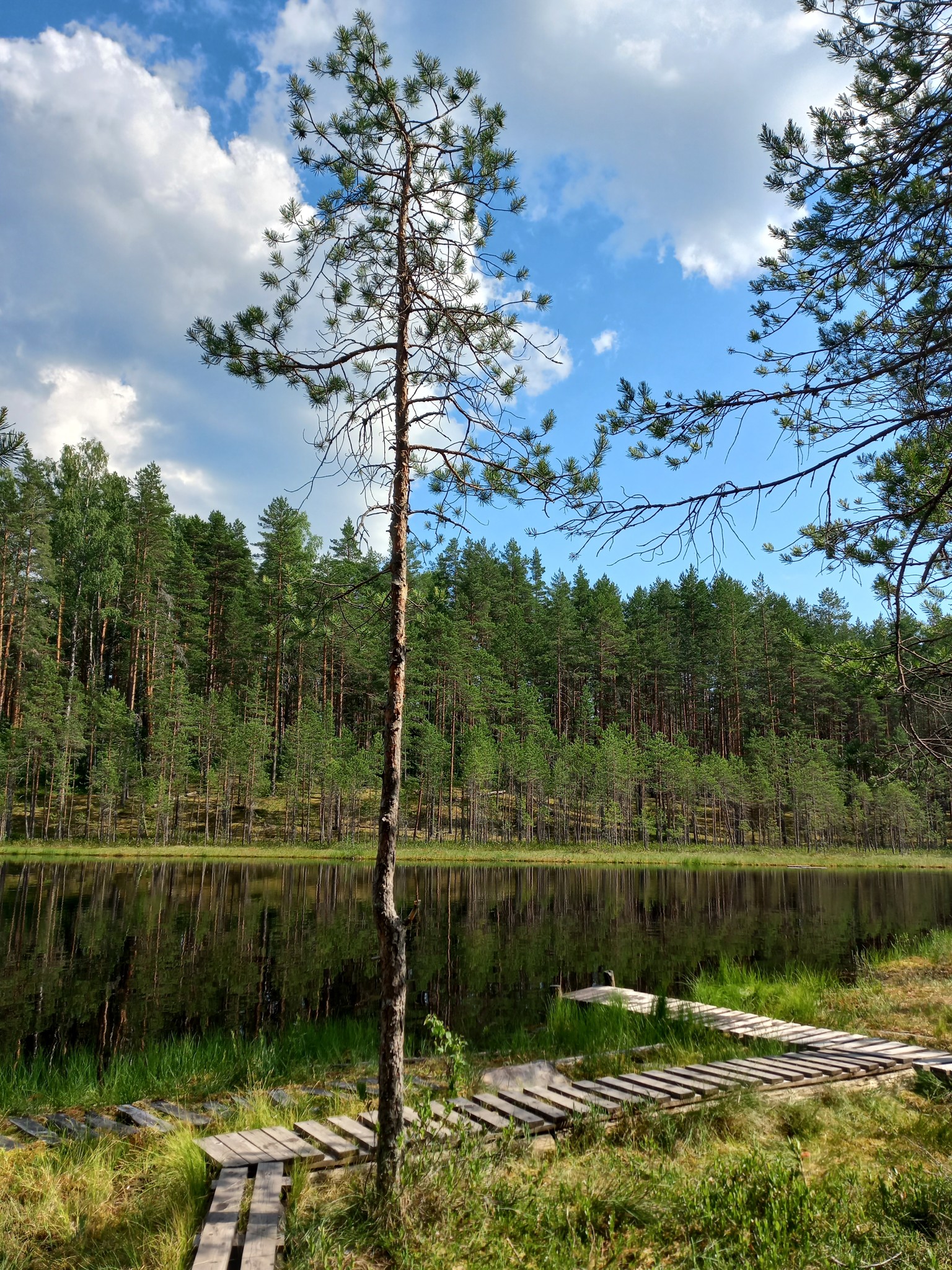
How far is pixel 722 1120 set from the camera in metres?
6.02

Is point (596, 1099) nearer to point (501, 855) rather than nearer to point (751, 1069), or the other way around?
point (751, 1069)

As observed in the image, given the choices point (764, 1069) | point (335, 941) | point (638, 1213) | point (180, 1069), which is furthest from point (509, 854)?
point (638, 1213)

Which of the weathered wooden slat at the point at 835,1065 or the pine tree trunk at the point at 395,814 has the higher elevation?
the pine tree trunk at the point at 395,814

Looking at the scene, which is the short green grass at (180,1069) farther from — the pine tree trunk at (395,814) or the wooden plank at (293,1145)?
the pine tree trunk at (395,814)

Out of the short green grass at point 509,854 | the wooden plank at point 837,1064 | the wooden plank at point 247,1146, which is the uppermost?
the wooden plank at point 247,1146

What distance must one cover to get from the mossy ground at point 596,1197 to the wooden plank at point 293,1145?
6.4 inches

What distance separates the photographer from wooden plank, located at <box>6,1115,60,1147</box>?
6.21 metres

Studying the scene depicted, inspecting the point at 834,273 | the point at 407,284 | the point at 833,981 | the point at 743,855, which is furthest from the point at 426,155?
the point at 743,855

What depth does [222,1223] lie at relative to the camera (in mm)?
4133

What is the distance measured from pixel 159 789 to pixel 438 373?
46868mm

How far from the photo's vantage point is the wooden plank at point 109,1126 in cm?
629

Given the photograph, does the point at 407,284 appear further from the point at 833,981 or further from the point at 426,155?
the point at 833,981

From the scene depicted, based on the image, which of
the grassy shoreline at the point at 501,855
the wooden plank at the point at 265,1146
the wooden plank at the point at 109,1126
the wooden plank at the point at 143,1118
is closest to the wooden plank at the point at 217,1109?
the wooden plank at the point at 143,1118

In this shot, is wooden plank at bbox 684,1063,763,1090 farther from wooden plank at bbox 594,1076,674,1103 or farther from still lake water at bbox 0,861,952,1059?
still lake water at bbox 0,861,952,1059
